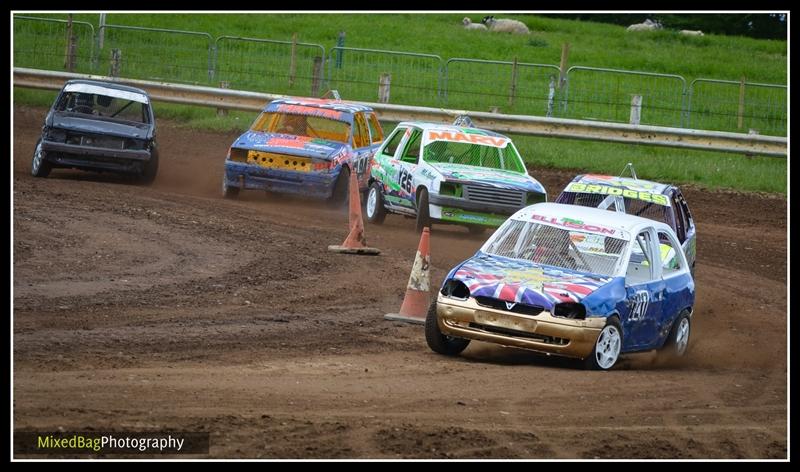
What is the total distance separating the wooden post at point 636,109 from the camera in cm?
2602

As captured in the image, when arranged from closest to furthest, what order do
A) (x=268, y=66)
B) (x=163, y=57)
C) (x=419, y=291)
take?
(x=419, y=291), (x=163, y=57), (x=268, y=66)

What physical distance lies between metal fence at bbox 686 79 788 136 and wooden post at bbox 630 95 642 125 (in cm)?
173

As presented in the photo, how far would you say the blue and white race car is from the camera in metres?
10.3

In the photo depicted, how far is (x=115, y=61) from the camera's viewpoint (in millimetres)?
28500

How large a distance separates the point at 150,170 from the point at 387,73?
911 centimetres

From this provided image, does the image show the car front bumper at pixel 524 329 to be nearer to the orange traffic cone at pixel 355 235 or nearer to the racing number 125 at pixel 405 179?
the orange traffic cone at pixel 355 235

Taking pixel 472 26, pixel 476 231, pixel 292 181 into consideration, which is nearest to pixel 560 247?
pixel 476 231

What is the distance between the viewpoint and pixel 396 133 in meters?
19.5

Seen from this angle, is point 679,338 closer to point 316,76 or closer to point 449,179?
point 449,179

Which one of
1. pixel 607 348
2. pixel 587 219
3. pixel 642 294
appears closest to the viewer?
pixel 607 348

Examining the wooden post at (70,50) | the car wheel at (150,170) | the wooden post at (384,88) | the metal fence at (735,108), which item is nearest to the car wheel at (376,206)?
the car wheel at (150,170)

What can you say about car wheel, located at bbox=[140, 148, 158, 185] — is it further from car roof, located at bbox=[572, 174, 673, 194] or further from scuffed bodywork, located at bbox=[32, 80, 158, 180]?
car roof, located at bbox=[572, 174, 673, 194]

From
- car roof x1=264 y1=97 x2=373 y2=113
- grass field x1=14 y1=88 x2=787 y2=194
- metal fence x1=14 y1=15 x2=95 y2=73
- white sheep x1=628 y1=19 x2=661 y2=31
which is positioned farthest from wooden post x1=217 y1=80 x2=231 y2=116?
white sheep x1=628 y1=19 x2=661 y2=31

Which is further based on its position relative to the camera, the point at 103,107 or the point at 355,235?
the point at 103,107
